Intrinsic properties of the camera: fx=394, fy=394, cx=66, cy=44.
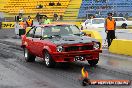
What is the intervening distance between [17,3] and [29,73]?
4359cm

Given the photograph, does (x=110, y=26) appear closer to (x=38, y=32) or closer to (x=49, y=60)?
(x=38, y=32)

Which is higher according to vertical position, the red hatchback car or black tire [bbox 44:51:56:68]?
the red hatchback car

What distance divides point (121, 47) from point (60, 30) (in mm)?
4758

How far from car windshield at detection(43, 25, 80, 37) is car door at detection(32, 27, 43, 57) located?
0.87ft

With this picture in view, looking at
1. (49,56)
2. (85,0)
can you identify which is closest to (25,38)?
(49,56)

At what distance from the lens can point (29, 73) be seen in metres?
11.5

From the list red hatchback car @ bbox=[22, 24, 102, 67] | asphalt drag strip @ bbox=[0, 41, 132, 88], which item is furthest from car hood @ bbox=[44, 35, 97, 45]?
asphalt drag strip @ bbox=[0, 41, 132, 88]

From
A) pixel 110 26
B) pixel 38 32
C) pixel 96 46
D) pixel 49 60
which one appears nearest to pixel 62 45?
pixel 49 60

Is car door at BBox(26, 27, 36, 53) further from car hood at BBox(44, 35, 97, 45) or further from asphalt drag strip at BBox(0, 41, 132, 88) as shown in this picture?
car hood at BBox(44, 35, 97, 45)

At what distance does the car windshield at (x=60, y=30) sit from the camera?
43.6 feet

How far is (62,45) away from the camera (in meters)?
12.0

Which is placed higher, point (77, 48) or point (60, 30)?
point (60, 30)

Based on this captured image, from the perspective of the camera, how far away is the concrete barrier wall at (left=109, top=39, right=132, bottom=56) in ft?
55.0

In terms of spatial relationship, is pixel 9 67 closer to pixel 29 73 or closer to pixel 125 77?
pixel 29 73
